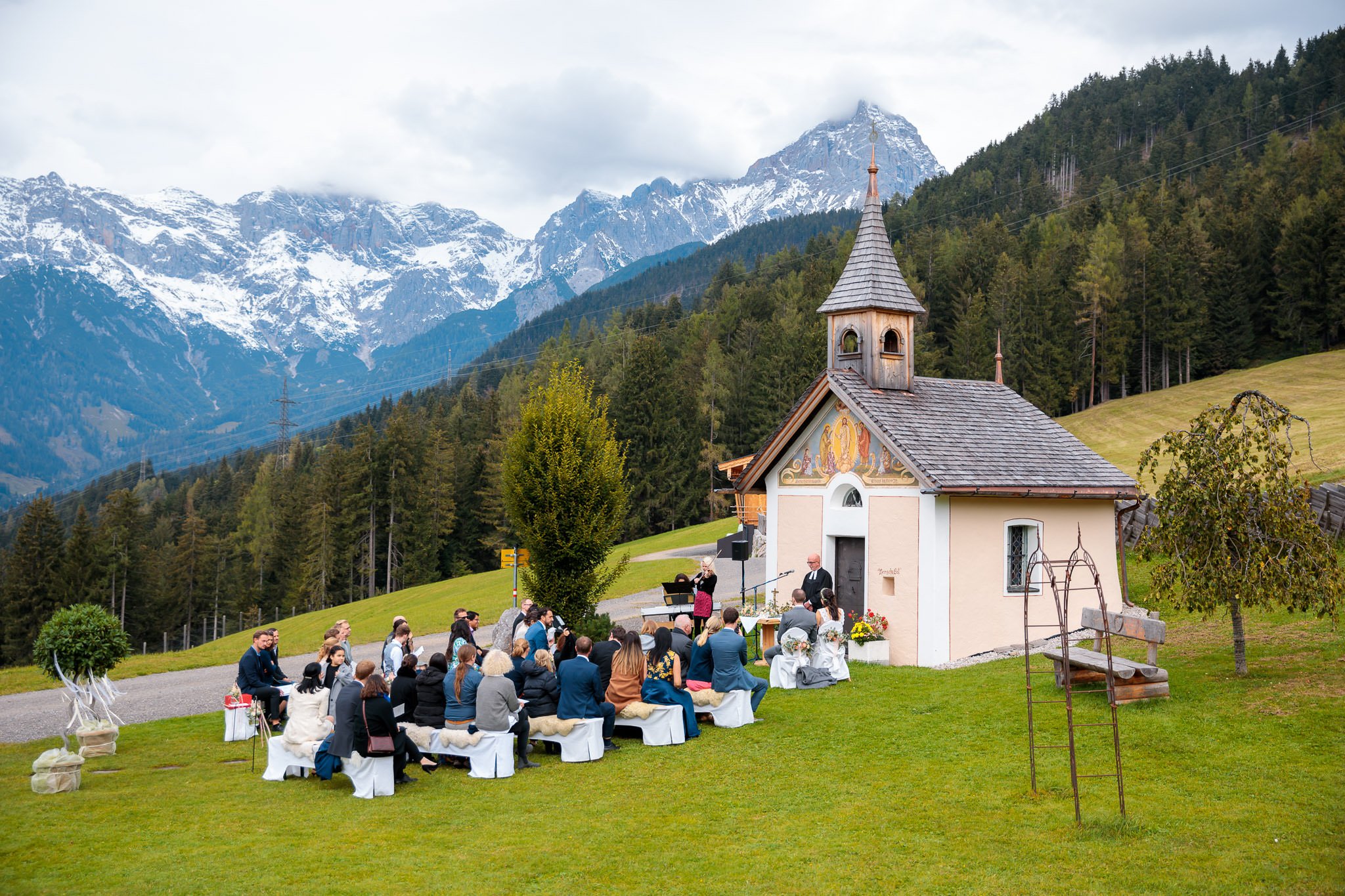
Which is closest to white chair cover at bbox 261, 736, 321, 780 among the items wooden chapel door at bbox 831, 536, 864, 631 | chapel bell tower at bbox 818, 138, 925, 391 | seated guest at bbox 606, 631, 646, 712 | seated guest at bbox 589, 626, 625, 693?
seated guest at bbox 589, 626, 625, 693

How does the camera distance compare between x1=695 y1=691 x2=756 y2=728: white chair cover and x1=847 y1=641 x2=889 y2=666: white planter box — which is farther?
x1=847 y1=641 x2=889 y2=666: white planter box

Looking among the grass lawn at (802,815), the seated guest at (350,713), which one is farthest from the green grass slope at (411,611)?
the seated guest at (350,713)

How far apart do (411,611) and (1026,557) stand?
2632 cm

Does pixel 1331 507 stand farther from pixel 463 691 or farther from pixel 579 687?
pixel 463 691

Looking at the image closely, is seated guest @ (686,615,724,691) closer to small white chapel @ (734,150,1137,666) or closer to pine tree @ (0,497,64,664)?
small white chapel @ (734,150,1137,666)

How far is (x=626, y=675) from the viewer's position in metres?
12.3

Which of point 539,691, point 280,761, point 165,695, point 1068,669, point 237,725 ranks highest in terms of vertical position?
point 1068,669

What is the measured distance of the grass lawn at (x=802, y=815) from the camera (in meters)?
7.21

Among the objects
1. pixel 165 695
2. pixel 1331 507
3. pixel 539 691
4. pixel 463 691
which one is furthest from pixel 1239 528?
pixel 165 695

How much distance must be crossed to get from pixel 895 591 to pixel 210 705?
523 inches

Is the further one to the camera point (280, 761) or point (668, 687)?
point (668, 687)

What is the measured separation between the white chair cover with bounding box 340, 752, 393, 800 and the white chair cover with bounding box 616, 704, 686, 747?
10.9 feet

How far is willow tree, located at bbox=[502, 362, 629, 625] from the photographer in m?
18.5

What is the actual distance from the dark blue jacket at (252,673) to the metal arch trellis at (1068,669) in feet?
33.2
